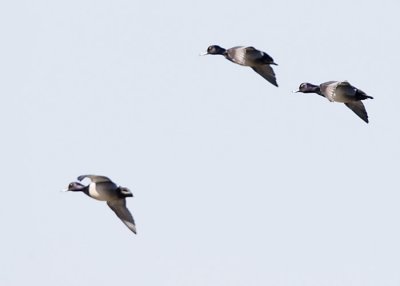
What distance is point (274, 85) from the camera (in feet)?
212

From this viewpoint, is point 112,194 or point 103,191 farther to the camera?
point 103,191

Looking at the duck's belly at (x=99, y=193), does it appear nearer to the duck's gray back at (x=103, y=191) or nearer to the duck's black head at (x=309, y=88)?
the duck's gray back at (x=103, y=191)

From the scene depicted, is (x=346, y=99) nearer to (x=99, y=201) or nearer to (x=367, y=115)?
(x=367, y=115)

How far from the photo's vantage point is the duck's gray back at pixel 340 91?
206 feet

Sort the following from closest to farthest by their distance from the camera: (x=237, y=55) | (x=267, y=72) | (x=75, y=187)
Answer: (x=75, y=187) < (x=267, y=72) < (x=237, y=55)

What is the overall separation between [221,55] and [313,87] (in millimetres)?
4273

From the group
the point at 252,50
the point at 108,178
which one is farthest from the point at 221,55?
the point at 108,178

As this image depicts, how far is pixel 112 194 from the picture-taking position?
57.0 meters

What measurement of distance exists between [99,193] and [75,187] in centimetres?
238

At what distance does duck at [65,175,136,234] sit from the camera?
56844mm

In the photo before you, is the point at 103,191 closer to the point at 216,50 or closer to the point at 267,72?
the point at 267,72

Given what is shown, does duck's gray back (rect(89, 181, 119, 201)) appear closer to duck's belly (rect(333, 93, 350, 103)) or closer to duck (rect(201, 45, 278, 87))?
duck (rect(201, 45, 278, 87))

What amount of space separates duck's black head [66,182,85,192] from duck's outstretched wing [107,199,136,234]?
7.29 ft

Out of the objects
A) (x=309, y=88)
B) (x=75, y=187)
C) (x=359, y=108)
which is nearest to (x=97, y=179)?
(x=75, y=187)
